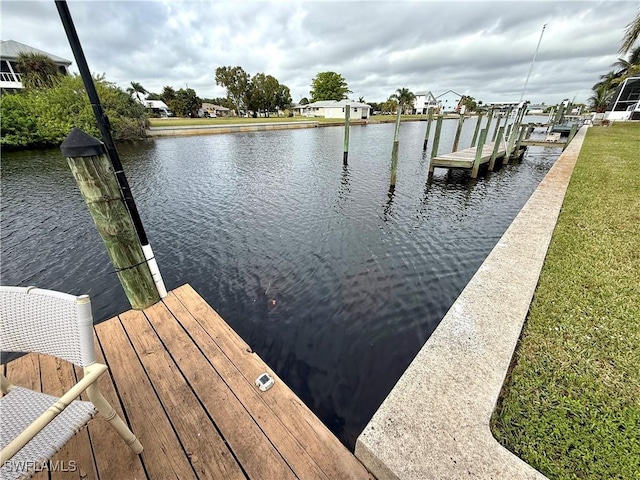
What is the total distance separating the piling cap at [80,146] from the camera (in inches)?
98.7

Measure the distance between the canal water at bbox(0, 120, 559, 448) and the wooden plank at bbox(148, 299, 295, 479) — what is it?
1.32m

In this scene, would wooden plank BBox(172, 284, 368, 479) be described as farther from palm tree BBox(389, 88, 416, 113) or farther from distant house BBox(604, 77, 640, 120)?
palm tree BBox(389, 88, 416, 113)

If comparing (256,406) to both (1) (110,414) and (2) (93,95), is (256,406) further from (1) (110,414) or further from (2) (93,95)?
(2) (93,95)

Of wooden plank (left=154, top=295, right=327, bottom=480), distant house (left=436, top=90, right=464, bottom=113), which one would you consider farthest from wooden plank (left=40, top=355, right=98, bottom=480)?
distant house (left=436, top=90, right=464, bottom=113)

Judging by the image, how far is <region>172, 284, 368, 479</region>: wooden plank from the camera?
73.6 inches

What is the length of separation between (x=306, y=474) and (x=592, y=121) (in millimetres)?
50793

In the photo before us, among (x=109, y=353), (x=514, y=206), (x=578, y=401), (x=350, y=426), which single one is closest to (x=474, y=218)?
(x=514, y=206)

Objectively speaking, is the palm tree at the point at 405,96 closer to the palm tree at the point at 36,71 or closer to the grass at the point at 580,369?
the palm tree at the point at 36,71

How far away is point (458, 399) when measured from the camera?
85.8 inches

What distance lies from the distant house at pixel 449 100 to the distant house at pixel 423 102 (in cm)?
193

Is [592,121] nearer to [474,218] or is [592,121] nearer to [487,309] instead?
[474,218]

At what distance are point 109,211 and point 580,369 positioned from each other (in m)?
4.93

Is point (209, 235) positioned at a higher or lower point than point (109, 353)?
lower

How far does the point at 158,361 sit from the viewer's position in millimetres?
2635
